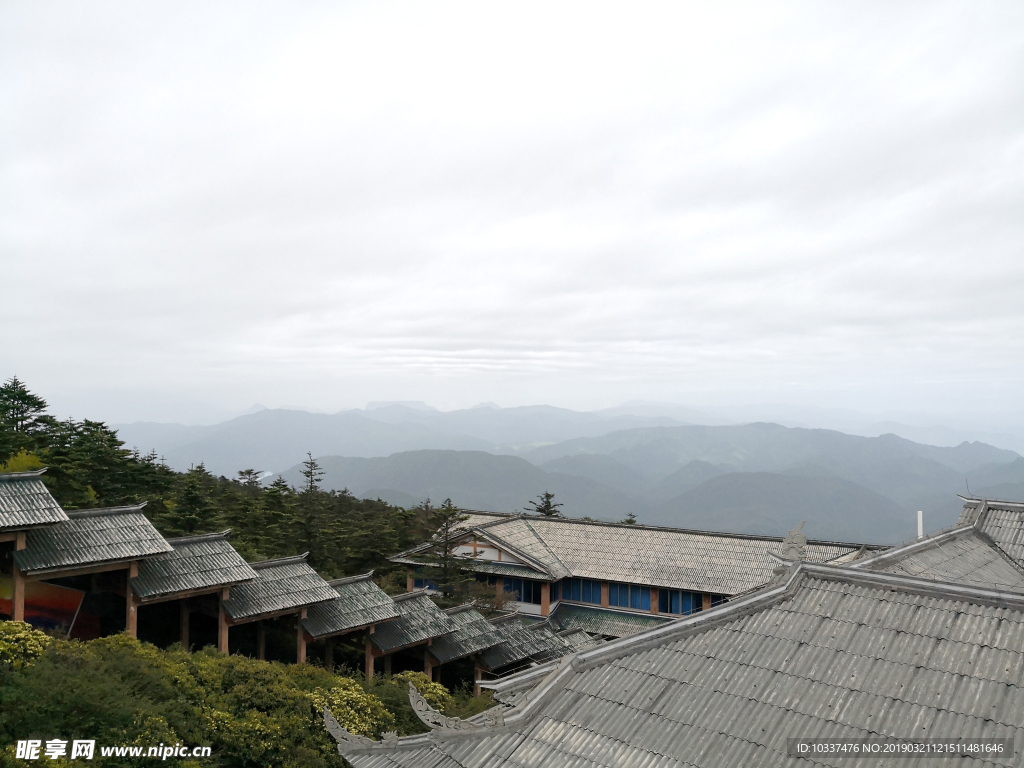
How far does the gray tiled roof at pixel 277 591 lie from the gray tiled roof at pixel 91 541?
3.15m

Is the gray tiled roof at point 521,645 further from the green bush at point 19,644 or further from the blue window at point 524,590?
the green bush at point 19,644

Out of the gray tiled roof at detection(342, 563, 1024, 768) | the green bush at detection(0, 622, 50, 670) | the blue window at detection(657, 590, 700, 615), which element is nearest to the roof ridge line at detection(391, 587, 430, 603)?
the green bush at detection(0, 622, 50, 670)

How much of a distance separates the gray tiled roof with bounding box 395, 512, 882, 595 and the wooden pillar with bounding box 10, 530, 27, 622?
2164 centimetres

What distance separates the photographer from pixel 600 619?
35.1m

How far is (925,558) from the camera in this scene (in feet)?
58.9

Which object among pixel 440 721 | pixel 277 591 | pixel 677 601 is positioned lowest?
pixel 677 601

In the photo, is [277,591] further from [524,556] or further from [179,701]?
[524,556]

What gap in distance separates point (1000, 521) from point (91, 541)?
30302mm

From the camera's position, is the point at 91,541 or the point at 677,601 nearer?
the point at 91,541

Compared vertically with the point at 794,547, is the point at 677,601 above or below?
below

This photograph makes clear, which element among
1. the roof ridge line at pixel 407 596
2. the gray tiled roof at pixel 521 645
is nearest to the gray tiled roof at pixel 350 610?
the roof ridge line at pixel 407 596

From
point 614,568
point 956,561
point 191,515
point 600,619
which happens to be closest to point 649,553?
point 614,568

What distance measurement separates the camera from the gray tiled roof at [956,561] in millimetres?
16641

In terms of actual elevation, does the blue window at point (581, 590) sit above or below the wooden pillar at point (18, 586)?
below
